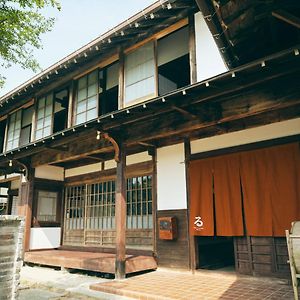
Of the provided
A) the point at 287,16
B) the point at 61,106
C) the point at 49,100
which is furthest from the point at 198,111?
the point at 61,106

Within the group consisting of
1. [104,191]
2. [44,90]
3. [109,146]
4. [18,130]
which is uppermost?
[44,90]

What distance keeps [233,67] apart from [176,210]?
13.0 feet

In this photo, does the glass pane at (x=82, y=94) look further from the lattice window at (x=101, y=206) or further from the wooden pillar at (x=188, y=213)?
the wooden pillar at (x=188, y=213)

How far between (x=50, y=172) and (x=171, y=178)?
18.1ft

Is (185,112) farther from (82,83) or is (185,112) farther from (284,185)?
(82,83)

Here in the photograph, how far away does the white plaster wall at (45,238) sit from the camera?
10.4 metres

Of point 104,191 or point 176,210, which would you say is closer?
point 176,210

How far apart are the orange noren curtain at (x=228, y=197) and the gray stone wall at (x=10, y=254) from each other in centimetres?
441

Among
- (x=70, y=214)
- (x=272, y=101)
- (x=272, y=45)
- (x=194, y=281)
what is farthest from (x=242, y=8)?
(x=70, y=214)

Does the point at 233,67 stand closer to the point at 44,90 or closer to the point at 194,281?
the point at 194,281

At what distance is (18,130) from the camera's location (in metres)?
11.5

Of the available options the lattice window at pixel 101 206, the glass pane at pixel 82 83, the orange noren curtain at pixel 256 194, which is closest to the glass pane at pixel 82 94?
the glass pane at pixel 82 83

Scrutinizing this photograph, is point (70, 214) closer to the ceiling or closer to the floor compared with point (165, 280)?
closer to the ceiling

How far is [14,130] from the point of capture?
11695 mm
